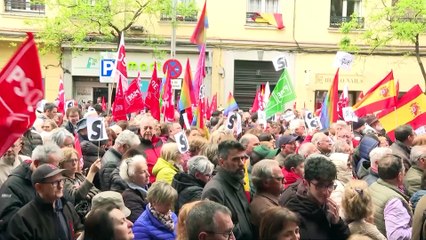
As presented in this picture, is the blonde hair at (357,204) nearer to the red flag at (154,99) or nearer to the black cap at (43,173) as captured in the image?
the black cap at (43,173)

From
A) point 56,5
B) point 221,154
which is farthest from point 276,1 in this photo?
point 221,154

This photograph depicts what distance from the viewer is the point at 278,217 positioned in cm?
416

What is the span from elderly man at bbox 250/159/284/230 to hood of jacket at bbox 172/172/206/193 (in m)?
0.93

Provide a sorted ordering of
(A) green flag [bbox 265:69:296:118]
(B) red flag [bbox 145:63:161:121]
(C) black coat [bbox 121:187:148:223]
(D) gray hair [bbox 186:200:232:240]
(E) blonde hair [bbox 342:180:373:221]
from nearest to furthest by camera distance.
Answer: (D) gray hair [bbox 186:200:232:240], (E) blonde hair [bbox 342:180:373:221], (C) black coat [bbox 121:187:148:223], (B) red flag [bbox 145:63:161:121], (A) green flag [bbox 265:69:296:118]

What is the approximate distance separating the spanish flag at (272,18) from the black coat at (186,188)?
76.1ft

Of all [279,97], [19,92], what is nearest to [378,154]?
[19,92]

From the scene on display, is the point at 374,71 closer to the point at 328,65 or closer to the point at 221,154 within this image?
the point at 328,65

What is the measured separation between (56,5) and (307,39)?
1099 cm

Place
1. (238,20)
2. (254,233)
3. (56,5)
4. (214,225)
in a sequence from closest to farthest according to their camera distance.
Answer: (214,225)
(254,233)
(56,5)
(238,20)

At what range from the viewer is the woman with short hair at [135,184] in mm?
6055

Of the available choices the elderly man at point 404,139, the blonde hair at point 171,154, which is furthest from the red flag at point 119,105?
the elderly man at point 404,139

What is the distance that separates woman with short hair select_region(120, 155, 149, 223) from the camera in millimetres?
6055

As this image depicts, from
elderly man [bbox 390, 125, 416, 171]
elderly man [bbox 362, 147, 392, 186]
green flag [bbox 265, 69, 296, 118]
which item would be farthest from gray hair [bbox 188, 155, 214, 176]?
green flag [bbox 265, 69, 296, 118]

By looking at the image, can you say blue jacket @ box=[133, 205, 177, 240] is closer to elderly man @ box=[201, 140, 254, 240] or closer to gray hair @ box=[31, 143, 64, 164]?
elderly man @ box=[201, 140, 254, 240]
